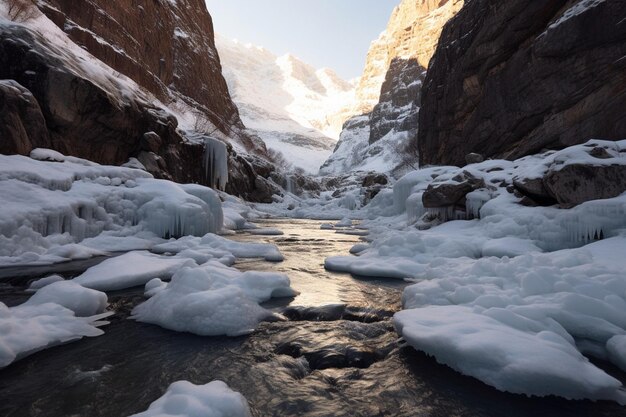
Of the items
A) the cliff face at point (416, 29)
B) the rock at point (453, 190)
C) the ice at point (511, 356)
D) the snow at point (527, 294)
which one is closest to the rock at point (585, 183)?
the snow at point (527, 294)

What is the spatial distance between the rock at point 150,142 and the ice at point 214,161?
583cm

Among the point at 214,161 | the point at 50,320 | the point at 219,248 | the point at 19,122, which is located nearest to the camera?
the point at 50,320

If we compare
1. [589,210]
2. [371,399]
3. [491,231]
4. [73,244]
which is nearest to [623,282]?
[371,399]

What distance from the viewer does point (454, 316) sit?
3729 mm

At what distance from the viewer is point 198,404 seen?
2283 mm

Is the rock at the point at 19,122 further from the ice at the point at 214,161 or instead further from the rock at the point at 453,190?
the rock at the point at 453,190

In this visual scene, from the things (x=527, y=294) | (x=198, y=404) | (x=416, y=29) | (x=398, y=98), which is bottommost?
(x=198, y=404)

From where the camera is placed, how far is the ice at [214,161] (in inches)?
923

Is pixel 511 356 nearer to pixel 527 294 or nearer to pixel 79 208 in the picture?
pixel 527 294

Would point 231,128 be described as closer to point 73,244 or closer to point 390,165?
point 73,244

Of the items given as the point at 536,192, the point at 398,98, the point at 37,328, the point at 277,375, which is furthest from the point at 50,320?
the point at 398,98

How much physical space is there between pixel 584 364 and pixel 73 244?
9.83 metres

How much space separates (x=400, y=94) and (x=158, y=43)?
279 feet

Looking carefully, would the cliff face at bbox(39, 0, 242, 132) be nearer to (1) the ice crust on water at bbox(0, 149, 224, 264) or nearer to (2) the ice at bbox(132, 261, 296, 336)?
(1) the ice crust on water at bbox(0, 149, 224, 264)
